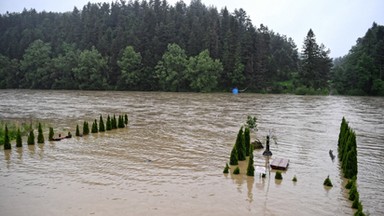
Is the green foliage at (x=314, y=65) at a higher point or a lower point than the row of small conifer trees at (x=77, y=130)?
higher

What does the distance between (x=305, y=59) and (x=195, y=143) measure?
7360 cm

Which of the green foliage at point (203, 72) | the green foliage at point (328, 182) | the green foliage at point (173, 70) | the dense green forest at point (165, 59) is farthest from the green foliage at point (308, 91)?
the green foliage at point (328, 182)

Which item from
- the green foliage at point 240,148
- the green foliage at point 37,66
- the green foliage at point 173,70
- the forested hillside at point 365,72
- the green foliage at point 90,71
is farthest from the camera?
the green foliage at point 37,66

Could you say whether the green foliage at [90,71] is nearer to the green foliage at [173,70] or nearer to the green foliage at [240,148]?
the green foliage at [173,70]

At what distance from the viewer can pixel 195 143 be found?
27.1 meters

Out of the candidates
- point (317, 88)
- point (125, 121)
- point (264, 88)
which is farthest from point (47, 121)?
point (317, 88)

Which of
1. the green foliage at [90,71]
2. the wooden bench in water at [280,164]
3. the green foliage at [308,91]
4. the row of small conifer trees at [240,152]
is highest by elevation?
the green foliage at [90,71]

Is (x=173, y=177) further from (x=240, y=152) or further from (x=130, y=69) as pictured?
(x=130, y=69)

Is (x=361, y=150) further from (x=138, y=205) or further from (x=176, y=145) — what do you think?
(x=138, y=205)

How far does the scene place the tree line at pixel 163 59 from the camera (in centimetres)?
9212

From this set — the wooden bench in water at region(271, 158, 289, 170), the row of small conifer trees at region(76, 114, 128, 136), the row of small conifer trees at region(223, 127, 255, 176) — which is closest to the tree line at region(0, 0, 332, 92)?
the row of small conifer trees at region(76, 114, 128, 136)

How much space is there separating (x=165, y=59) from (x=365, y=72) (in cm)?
4591

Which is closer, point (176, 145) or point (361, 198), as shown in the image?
point (361, 198)

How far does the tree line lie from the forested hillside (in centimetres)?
532
